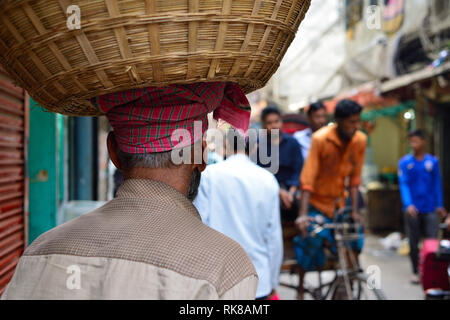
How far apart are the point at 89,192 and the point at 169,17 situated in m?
5.82

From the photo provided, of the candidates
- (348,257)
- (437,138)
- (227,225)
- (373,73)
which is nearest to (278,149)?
(348,257)

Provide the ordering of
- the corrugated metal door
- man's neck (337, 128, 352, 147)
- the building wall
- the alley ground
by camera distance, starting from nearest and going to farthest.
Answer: the corrugated metal door
man's neck (337, 128, 352, 147)
the alley ground
the building wall

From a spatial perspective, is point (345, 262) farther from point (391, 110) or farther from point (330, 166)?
point (391, 110)

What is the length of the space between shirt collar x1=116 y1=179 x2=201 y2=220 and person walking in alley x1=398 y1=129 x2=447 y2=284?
639 cm

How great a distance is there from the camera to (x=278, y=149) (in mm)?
5020

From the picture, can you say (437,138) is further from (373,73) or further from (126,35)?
(126,35)

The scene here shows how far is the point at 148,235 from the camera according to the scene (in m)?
1.14

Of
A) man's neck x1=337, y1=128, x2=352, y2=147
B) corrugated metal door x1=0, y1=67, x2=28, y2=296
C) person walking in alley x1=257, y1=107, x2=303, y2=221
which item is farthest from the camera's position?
person walking in alley x1=257, y1=107, x2=303, y2=221

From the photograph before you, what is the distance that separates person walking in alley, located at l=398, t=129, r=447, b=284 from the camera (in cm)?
680

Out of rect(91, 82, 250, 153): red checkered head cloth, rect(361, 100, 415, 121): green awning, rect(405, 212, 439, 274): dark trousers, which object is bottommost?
rect(405, 212, 439, 274): dark trousers

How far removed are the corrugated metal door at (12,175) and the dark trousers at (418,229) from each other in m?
5.71

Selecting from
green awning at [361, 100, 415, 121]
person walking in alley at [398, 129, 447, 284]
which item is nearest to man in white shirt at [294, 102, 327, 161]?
person walking in alley at [398, 129, 447, 284]

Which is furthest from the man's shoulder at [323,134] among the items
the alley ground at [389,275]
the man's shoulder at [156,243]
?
the man's shoulder at [156,243]

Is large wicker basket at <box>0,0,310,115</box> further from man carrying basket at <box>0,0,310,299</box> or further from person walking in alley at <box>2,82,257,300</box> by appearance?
person walking in alley at <box>2,82,257,300</box>
